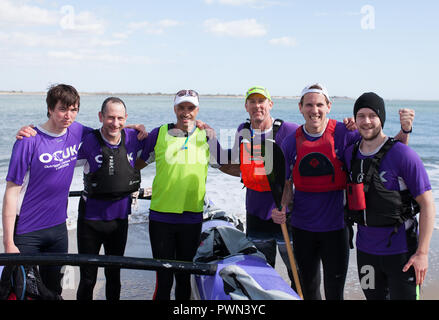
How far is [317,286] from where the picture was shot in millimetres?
3252

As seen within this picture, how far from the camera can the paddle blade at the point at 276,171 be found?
11.0ft

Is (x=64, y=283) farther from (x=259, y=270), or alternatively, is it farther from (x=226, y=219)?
(x=259, y=270)

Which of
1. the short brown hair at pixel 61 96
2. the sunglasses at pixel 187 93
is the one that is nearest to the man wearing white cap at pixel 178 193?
the sunglasses at pixel 187 93

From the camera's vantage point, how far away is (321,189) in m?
3.10

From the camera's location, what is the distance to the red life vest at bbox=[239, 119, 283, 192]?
3406 millimetres

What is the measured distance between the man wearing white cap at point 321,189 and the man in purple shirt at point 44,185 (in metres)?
1.96

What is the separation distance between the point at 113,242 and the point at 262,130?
5.68 feet

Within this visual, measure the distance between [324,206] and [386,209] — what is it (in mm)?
550

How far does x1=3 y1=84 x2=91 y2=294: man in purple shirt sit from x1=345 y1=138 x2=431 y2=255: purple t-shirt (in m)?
2.42

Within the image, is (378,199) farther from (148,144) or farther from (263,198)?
(148,144)

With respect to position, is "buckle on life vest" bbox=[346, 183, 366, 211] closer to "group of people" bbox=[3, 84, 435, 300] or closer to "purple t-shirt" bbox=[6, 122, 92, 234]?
"group of people" bbox=[3, 84, 435, 300]

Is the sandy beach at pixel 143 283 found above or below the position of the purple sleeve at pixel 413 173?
below

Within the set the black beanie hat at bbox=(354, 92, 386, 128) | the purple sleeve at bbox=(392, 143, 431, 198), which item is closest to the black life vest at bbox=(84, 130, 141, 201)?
the black beanie hat at bbox=(354, 92, 386, 128)

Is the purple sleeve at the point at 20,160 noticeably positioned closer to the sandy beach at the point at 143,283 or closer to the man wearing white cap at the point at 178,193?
the man wearing white cap at the point at 178,193
